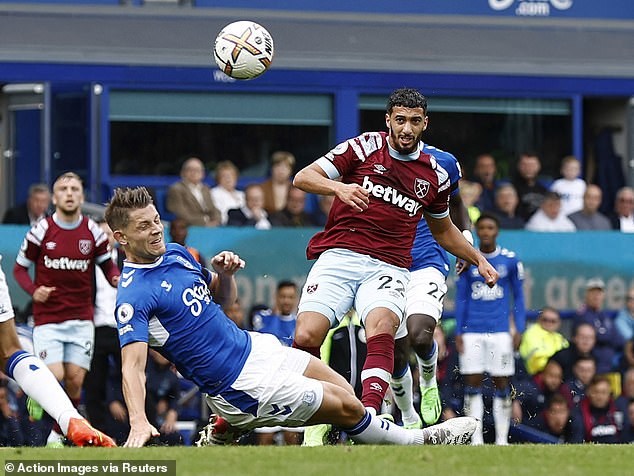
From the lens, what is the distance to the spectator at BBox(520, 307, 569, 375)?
1281cm

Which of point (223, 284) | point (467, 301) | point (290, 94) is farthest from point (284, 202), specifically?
point (223, 284)

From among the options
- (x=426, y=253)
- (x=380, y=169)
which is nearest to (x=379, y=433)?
(x=380, y=169)

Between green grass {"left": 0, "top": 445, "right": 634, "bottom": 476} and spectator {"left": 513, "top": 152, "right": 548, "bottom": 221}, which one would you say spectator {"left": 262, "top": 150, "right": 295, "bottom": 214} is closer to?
spectator {"left": 513, "top": 152, "right": 548, "bottom": 221}

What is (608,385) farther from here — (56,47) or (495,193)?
(56,47)

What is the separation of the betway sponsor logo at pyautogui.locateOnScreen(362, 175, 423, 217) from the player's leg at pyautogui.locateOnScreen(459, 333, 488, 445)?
385cm

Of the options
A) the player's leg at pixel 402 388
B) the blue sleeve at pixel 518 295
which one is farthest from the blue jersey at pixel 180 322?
the blue sleeve at pixel 518 295

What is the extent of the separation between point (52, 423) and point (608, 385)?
479 cm

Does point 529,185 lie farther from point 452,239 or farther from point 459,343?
point 452,239

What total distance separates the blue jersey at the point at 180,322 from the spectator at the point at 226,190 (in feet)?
19.0

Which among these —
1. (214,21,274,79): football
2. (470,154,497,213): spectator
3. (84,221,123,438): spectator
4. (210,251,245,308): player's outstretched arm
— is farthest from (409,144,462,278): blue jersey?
(470,154,497,213): spectator

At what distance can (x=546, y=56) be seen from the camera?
47.6 ft

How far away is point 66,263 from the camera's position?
11.9 meters

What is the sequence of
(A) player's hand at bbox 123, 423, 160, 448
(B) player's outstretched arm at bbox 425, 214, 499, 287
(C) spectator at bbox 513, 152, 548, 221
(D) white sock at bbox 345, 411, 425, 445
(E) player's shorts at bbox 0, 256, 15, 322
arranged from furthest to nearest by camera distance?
(C) spectator at bbox 513, 152, 548, 221
(B) player's outstretched arm at bbox 425, 214, 499, 287
(E) player's shorts at bbox 0, 256, 15, 322
(D) white sock at bbox 345, 411, 425, 445
(A) player's hand at bbox 123, 423, 160, 448

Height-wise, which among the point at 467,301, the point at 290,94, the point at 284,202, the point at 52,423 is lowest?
the point at 52,423
